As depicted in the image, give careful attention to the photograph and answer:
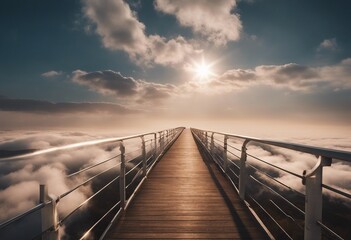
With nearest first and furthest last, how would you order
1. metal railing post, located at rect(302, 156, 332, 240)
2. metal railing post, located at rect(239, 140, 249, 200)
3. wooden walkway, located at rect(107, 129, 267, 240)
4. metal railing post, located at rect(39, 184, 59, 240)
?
1. metal railing post, located at rect(39, 184, 59, 240)
2. metal railing post, located at rect(302, 156, 332, 240)
3. wooden walkway, located at rect(107, 129, 267, 240)
4. metal railing post, located at rect(239, 140, 249, 200)

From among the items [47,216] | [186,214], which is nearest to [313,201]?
[47,216]

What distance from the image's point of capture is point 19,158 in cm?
156

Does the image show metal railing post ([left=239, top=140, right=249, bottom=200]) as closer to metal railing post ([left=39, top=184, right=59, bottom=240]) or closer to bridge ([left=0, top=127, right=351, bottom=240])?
bridge ([left=0, top=127, right=351, bottom=240])

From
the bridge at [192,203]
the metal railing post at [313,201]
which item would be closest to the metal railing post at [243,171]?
the bridge at [192,203]

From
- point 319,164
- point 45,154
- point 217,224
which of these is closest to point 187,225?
point 217,224

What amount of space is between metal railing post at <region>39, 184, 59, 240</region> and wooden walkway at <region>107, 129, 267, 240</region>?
4.95 feet

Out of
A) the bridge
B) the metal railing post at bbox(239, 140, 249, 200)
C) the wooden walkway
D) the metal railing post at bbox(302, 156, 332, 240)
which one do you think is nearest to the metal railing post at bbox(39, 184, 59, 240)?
the bridge

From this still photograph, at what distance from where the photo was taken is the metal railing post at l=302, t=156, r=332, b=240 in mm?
2207

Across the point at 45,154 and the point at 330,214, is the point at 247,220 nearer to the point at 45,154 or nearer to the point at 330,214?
the point at 45,154

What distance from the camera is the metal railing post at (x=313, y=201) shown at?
221cm

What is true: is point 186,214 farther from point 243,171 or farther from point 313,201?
point 313,201

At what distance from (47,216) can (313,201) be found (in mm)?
2235

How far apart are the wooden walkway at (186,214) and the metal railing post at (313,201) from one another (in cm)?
128

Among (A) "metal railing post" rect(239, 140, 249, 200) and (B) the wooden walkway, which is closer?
(B) the wooden walkway
